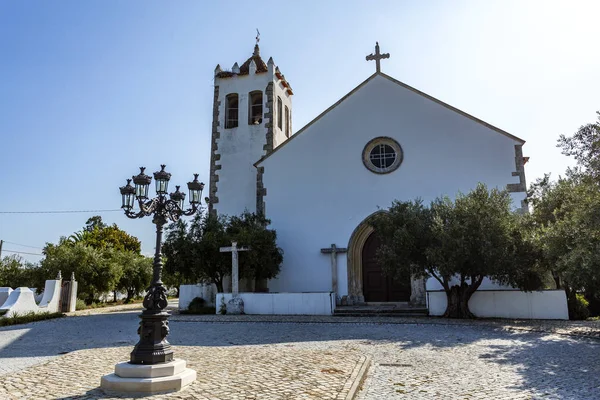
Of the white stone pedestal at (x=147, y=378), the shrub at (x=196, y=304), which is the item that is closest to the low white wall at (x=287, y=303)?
the shrub at (x=196, y=304)

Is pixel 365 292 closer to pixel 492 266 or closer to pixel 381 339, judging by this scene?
pixel 492 266

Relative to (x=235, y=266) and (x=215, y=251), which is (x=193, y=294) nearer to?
(x=215, y=251)

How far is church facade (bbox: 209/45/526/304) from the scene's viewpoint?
17.2 metres

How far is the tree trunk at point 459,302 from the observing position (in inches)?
547

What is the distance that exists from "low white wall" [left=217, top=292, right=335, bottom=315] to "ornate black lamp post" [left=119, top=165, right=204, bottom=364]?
885cm

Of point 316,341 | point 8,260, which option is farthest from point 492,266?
point 8,260

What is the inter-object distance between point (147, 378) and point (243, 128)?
1721 centimetres

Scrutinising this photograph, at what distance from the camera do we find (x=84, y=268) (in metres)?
21.9

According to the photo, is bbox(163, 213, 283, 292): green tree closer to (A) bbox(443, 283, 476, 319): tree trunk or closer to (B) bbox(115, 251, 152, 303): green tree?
(A) bbox(443, 283, 476, 319): tree trunk

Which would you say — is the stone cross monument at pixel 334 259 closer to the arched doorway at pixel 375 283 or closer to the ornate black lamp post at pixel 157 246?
the arched doorway at pixel 375 283

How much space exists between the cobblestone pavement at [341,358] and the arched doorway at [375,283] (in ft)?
16.2

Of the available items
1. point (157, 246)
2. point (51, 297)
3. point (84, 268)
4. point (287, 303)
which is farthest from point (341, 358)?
point (84, 268)

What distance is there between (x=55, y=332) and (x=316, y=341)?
7113 millimetres

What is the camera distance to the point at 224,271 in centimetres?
1742
